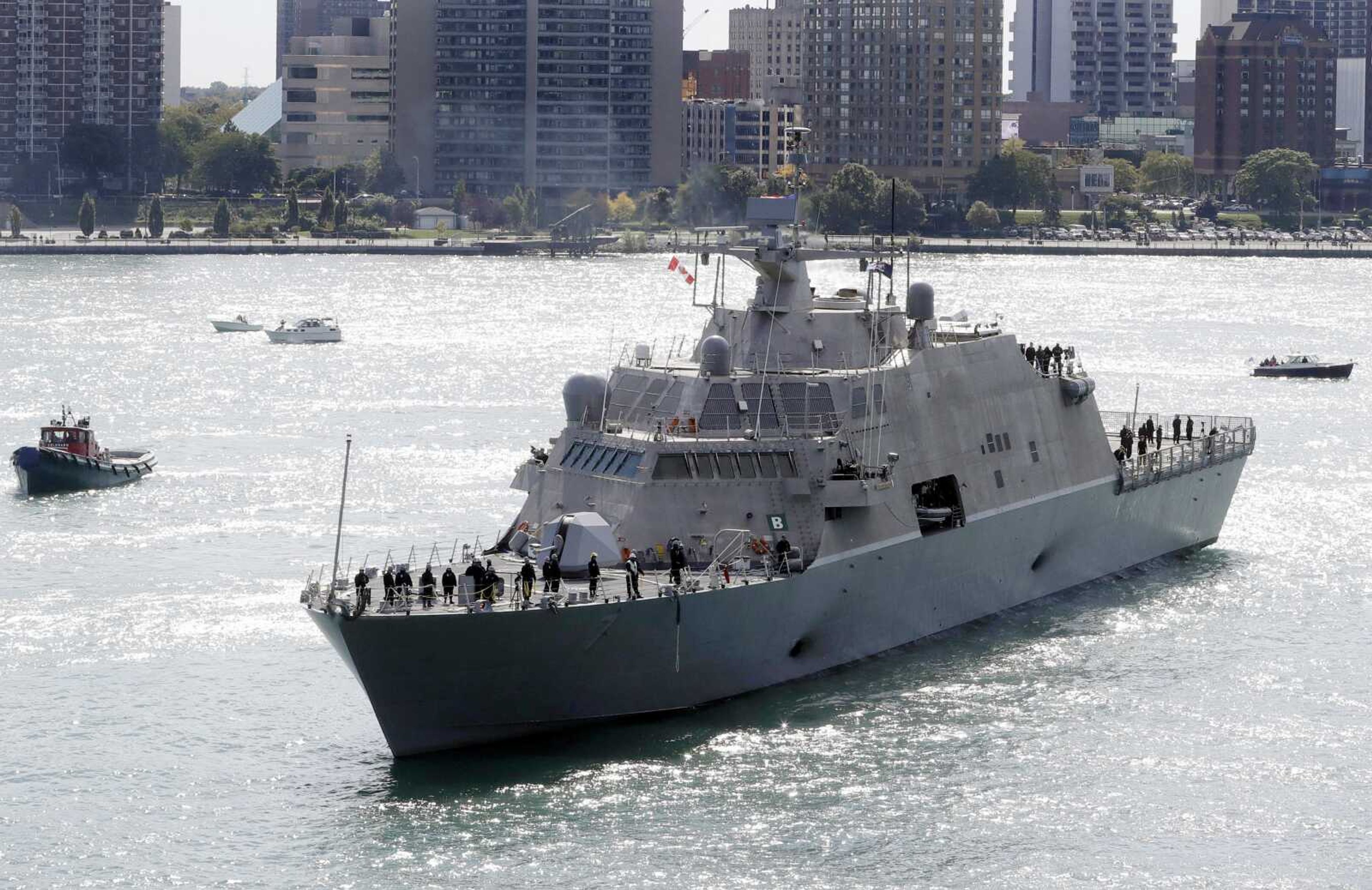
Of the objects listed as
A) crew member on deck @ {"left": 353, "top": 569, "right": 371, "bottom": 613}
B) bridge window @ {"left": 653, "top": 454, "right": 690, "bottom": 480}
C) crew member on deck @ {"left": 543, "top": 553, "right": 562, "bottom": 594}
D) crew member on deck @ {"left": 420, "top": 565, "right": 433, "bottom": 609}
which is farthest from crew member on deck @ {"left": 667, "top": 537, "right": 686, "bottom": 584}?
crew member on deck @ {"left": 353, "top": 569, "right": 371, "bottom": 613}

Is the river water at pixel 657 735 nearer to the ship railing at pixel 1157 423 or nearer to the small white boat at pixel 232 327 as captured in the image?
the ship railing at pixel 1157 423

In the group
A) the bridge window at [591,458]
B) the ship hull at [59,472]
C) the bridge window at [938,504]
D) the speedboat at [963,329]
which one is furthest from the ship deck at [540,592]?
the ship hull at [59,472]

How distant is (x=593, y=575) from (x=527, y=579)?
1.44 m

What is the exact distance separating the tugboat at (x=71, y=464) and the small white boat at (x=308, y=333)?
4683 cm

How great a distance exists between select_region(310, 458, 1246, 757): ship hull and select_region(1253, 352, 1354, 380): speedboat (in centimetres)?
5664

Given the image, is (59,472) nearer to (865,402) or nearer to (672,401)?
(672,401)

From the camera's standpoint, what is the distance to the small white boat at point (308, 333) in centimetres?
11612

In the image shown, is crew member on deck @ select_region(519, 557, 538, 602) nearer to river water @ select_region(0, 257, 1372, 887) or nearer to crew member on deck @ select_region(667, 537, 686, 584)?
crew member on deck @ select_region(667, 537, 686, 584)

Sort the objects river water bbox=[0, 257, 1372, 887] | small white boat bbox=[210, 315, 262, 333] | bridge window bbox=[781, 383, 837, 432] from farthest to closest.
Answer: small white boat bbox=[210, 315, 262, 333] → bridge window bbox=[781, 383, 837, 432] → river water bbox=[0, 257, 1372, 887]

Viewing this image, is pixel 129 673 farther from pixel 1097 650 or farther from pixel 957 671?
pixel 1097 650

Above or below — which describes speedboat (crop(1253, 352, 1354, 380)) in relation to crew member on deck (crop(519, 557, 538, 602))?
above

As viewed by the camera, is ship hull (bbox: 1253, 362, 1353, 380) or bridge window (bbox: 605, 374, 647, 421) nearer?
bridge window (bbox: 605, 374, 647, 421)

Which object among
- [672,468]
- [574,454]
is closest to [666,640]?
[672,468]

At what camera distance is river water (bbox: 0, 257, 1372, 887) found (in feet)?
109
